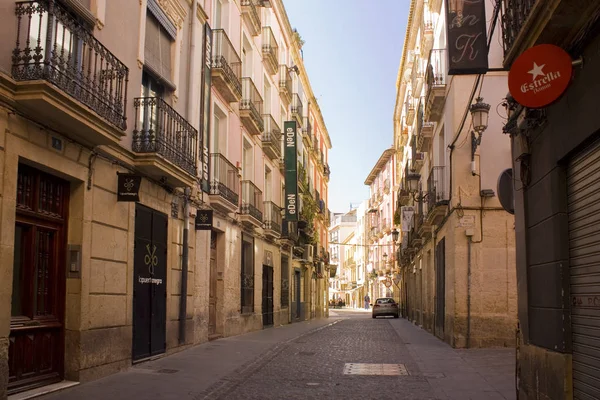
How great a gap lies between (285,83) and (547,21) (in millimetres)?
21775

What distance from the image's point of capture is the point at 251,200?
20.3m

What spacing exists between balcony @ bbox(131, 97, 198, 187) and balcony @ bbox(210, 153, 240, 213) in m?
2.71

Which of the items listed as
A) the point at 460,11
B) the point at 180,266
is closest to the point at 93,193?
the point at 180,266

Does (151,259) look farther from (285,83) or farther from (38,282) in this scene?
(285,83)

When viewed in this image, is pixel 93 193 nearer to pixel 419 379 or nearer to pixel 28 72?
pixel 28 72

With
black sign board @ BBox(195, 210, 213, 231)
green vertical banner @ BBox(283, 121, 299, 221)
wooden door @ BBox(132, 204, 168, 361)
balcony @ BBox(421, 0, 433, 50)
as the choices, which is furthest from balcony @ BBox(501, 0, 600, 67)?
green vertical banner @ BBox(283, 121, 299, 221)

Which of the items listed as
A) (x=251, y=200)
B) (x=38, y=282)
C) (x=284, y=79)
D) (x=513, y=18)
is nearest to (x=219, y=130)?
(x=251, y=200)

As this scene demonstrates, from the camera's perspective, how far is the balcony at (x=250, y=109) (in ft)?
63.9

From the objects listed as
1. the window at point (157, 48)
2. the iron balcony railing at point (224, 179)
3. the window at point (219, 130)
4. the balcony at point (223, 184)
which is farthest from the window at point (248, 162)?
the window at point (157, 48)

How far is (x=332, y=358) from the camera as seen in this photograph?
43.9 feet

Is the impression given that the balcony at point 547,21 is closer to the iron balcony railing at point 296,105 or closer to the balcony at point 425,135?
the balcony at point 425,135

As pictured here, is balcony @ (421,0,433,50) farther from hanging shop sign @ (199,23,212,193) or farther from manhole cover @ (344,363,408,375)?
manhole cover @ (344,363,408,375)

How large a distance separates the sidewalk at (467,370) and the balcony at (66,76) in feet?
19.2

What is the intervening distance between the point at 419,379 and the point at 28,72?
718 centimetres
